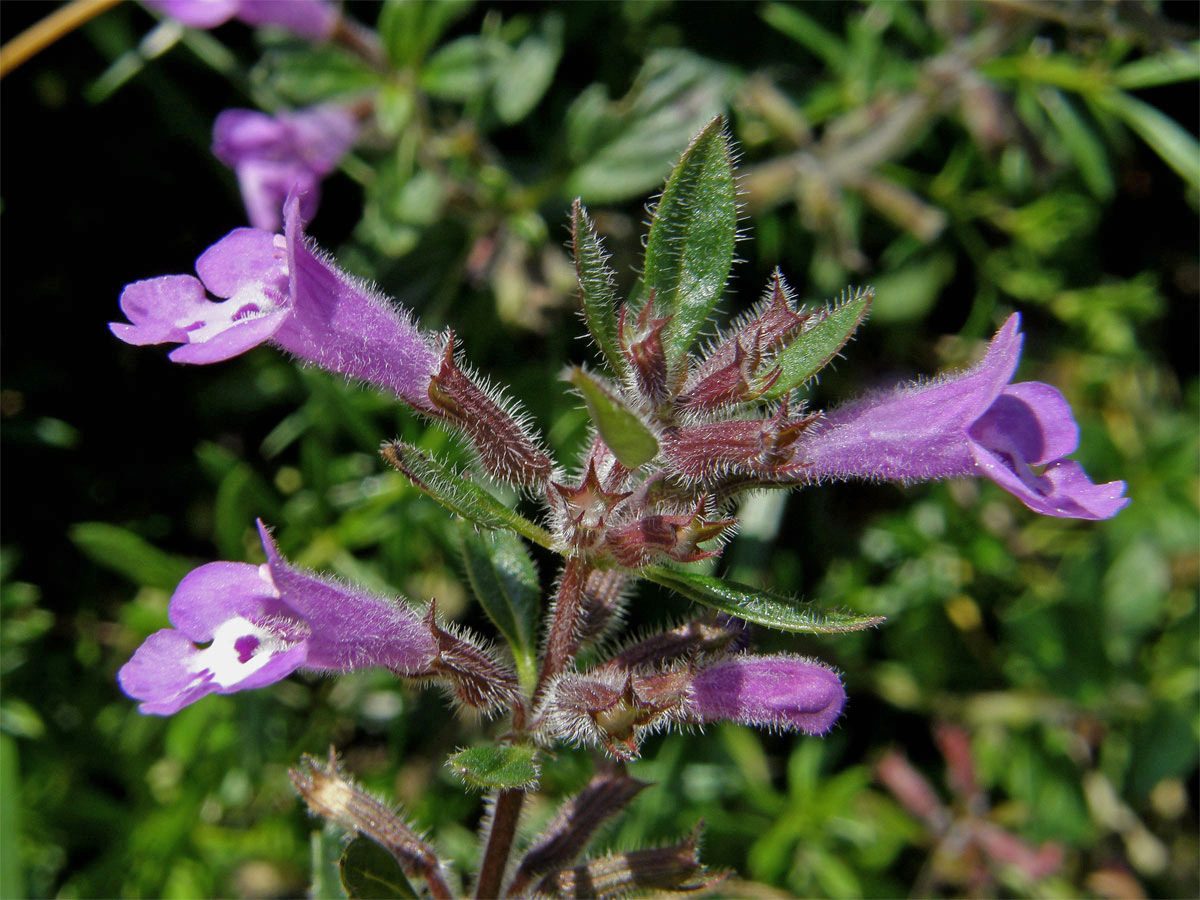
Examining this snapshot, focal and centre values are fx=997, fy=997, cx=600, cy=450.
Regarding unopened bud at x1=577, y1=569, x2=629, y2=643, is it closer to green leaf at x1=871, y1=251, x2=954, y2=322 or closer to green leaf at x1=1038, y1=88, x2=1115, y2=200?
green leaf at x1=871, y1=251, x2=954, y2=322

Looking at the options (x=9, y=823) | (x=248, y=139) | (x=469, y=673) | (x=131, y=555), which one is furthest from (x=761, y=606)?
(x=248, y=139)

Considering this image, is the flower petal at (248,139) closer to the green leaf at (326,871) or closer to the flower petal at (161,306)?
the flower petal at (161,306)

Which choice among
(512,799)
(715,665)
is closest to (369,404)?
(512,799)

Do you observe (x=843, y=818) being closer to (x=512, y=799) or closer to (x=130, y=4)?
(x=512, y=799)

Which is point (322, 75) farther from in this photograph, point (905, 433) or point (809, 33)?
point (905, 433)

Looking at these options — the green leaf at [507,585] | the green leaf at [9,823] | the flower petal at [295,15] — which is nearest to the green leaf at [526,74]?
the flower petal at [295,15]

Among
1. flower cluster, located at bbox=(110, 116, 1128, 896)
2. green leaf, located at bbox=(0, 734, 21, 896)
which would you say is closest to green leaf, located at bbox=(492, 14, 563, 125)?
flower cluster, located at bbox=(110, 116, 1128, 896)
